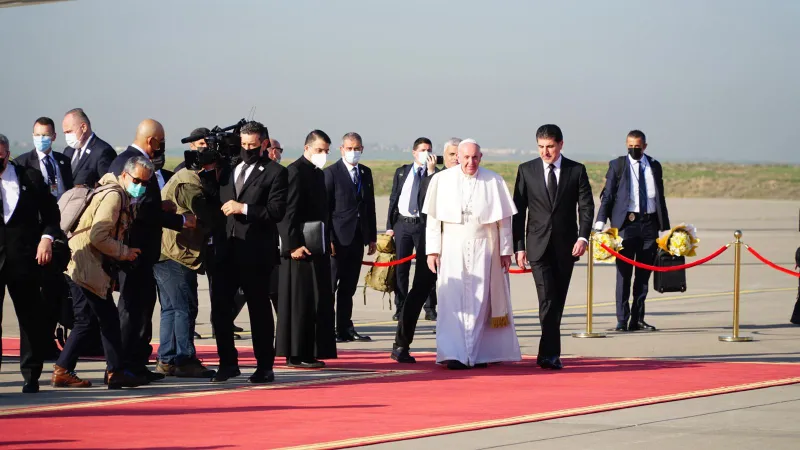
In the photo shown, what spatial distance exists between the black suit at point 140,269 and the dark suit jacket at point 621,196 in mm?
6568

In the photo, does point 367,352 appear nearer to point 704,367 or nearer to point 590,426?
point 704,367

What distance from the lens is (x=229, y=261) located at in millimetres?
11031

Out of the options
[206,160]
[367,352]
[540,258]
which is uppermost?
[206,160]

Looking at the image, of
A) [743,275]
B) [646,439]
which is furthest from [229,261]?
[743,275]

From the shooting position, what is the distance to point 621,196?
16.0 metres

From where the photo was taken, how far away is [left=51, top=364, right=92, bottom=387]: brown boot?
1073 cm

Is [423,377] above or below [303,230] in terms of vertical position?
below

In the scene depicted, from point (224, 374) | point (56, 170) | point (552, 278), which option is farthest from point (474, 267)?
point (56, 170)

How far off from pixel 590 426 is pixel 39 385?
182 inches

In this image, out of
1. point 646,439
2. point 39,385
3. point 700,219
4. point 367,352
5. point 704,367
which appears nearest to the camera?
point 646,439

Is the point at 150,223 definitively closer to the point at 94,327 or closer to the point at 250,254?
the point at 250,254

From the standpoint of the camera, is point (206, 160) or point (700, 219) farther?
point (700, 219)

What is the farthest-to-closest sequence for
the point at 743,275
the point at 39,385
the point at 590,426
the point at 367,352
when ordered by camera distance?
1. the point at 743,275
2. the point at 367,352
3. the point at 39,385
4. the point at 590,426

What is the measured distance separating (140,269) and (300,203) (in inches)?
74.7
